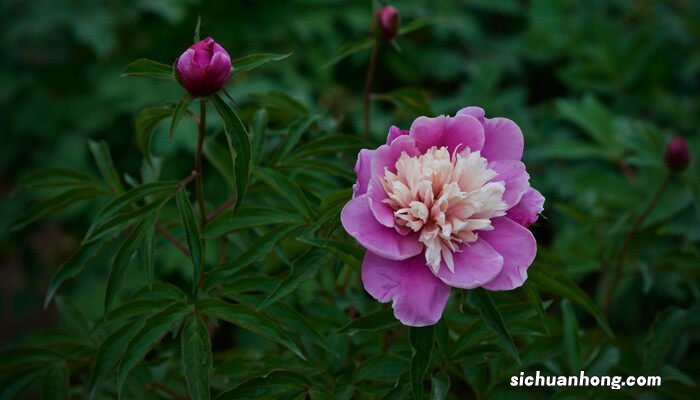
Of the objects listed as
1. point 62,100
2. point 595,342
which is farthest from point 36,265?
point 595,342

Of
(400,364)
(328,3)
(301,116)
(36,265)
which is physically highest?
(301,116)

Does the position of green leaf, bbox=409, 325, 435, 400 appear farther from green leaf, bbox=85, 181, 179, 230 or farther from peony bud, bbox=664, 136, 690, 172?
peony bud, bbox=664, 136, 690, 172

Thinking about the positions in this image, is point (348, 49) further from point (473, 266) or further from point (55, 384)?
point (55, 384)

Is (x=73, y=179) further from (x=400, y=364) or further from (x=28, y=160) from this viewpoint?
(x=28, y=160)

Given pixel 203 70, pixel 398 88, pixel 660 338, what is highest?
pixel 203 70

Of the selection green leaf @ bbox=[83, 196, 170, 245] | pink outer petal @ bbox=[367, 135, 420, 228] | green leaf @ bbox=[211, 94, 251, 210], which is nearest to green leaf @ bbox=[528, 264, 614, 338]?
pink outer petal @ bbox=[367, 135, 420, 228]

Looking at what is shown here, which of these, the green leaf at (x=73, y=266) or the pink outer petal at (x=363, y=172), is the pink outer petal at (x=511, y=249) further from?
the green leaf at (x=73, y=266)

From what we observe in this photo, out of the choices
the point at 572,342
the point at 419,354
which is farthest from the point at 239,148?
the point at 572,342
